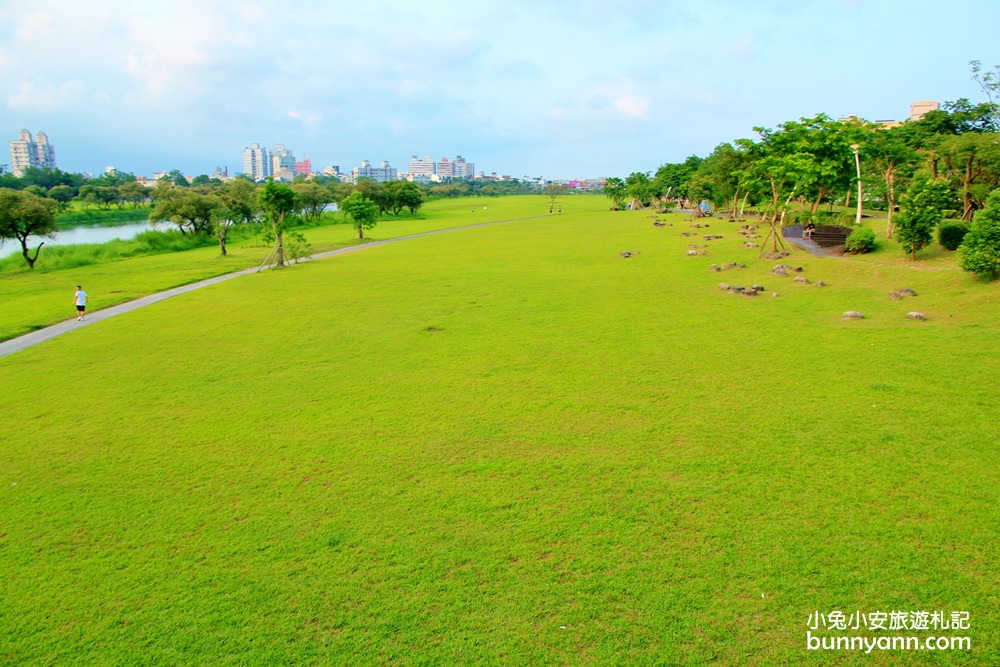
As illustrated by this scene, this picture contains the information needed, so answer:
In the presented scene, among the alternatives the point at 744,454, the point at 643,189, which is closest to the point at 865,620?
the point at 744,454

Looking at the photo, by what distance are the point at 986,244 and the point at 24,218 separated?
55022 mm

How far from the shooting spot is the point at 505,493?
8.48 meters

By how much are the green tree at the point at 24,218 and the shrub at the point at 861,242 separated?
1985 inches

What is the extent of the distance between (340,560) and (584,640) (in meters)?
3.17

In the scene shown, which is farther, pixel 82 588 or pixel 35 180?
pixel 35 180

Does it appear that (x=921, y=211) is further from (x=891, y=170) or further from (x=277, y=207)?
(x=277, y=207)

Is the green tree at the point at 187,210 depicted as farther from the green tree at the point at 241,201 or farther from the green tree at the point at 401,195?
the green tree at the point at 401,195

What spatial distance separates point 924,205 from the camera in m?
23.0

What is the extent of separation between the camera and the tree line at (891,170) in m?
23.3

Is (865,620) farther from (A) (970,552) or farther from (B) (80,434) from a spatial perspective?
(B) (80,434)

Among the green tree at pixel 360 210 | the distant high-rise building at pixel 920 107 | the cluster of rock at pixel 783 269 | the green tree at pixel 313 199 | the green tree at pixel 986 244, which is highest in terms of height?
the distant high-rise building at pixel 920 107

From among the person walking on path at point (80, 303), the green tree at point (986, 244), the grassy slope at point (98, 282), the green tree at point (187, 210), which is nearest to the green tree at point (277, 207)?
the grassy slope at point (98, 282)

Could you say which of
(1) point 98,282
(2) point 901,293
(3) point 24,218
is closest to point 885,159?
(2) point 901,293

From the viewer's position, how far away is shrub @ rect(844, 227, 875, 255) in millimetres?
27002
